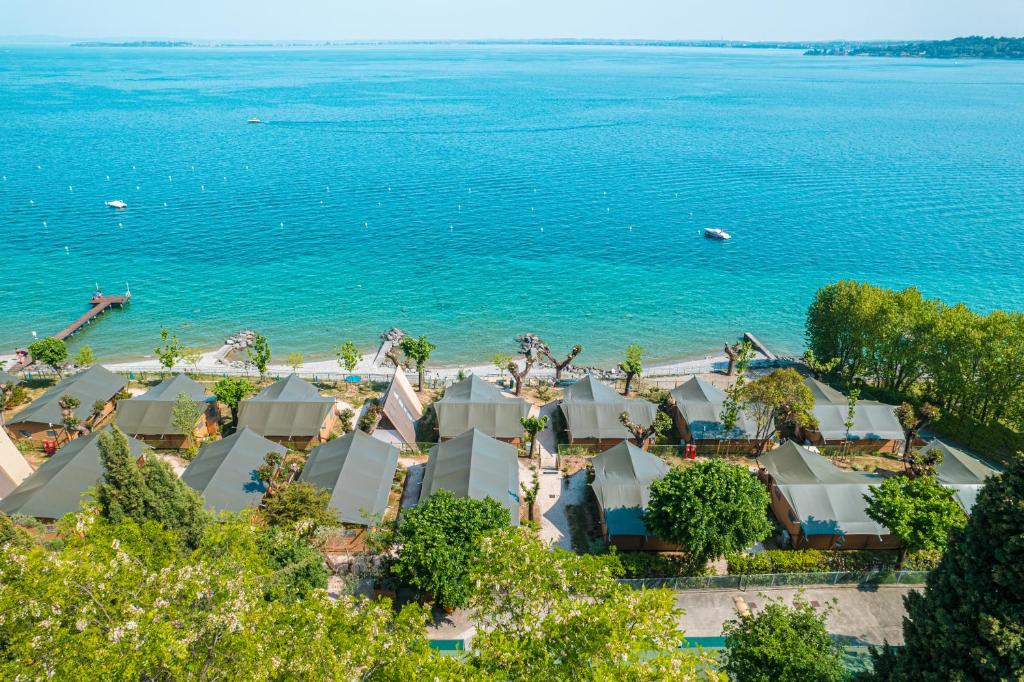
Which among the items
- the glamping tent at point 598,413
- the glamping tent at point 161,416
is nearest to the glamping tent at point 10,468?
the glamping tent at point 161,416

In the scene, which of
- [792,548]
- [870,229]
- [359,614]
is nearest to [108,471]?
[359,614]

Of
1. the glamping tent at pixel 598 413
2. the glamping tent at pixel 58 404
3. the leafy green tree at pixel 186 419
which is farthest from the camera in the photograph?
the glamping tent at pixel 598 413

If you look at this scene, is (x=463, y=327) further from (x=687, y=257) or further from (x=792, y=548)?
(x=792, y=548)

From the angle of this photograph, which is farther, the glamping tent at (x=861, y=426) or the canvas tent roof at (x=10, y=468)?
the glamping tent at (x=861, y=426)

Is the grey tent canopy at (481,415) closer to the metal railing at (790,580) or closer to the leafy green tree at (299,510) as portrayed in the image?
the leafy green tree at (299,510)

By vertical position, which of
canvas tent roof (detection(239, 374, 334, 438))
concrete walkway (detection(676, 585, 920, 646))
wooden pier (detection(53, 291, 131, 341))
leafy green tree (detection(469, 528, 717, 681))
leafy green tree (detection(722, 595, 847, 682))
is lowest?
wooden pier (detection(53, 291, 131, 341))

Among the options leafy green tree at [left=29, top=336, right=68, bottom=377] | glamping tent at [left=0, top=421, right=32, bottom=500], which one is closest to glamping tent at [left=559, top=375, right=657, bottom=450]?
glamping tent at [left=0, top=421, right=32, bottom=500]

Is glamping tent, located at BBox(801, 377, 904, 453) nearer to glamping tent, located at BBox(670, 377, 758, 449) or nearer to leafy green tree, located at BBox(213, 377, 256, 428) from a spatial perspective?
glamping tent, located at BBox(670, 377, 758, 449)
